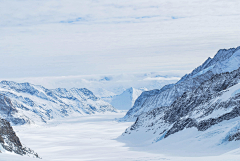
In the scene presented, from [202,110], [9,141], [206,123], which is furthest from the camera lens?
[202,110]

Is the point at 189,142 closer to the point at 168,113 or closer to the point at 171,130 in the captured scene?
the point at 171,130

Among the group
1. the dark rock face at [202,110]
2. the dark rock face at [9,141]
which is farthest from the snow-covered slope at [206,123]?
the dark rock face at [9,141]

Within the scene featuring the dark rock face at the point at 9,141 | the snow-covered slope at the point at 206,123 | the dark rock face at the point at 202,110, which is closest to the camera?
the dark rock face at the point at 9,141

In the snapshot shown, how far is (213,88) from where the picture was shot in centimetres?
9462

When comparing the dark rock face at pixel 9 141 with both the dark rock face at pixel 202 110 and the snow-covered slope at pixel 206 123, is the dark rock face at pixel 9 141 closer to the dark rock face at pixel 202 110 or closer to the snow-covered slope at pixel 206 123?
the snow-covered slope at pixel 206 123

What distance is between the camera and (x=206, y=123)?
63.8 m

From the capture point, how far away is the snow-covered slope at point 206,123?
51281 millimetres

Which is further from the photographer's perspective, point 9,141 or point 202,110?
point 202,110

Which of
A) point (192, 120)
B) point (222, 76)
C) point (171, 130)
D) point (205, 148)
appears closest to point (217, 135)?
point (205, 148)

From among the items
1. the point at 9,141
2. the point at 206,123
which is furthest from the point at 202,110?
the point at 9,141

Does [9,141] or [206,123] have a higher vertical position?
[206,123]

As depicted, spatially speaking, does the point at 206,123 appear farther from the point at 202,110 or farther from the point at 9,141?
the point at 9,141

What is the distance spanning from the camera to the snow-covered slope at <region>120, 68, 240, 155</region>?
51.3 m

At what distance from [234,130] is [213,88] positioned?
155ft
